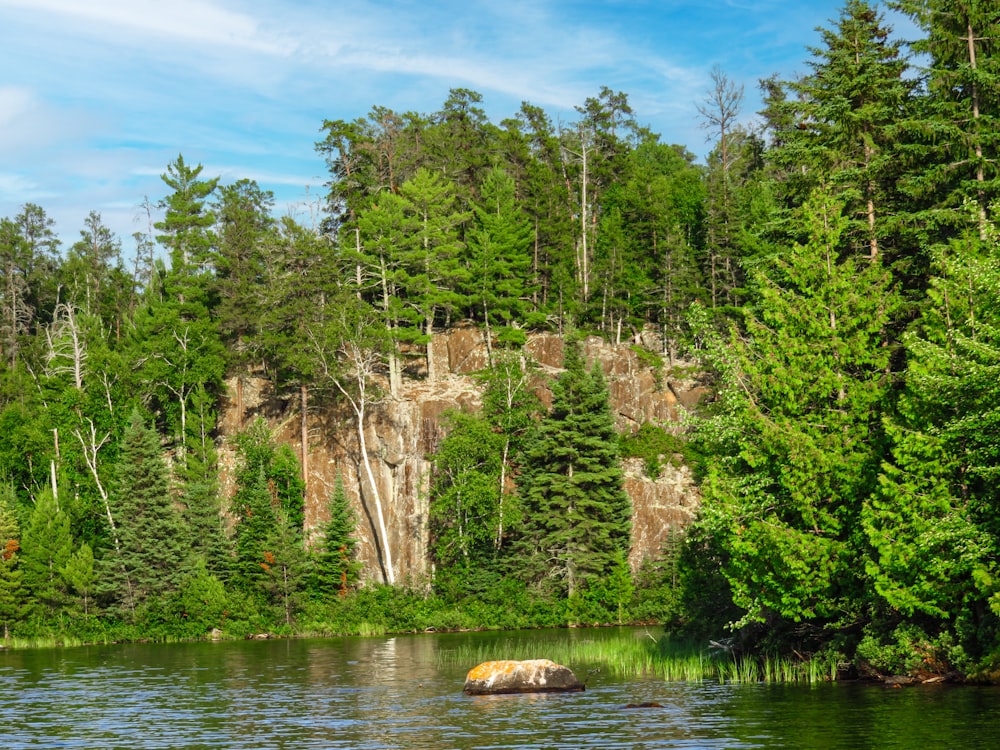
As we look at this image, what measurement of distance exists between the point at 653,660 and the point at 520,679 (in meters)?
10.0

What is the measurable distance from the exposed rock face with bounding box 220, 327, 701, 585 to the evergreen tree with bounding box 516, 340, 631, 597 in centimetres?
275

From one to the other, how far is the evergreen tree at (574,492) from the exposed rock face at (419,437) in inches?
108

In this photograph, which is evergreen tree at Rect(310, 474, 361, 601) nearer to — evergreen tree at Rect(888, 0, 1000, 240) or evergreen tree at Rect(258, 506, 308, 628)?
evergreen tree at Rect(258, 506, 308, 628)

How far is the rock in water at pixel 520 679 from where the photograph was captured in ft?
108

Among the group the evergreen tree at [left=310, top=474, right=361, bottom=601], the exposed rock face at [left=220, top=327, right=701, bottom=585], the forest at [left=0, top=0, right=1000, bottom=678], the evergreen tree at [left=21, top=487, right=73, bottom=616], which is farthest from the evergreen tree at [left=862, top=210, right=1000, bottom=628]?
the evergreen tree at [left=21, top=487, right=73, bottom=616]

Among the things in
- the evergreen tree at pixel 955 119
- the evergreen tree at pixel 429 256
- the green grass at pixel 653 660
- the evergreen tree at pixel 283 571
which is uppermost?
the evergreen tree at pixel 429 256

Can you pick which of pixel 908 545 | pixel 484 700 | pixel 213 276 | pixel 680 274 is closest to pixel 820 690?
pixel 908 545

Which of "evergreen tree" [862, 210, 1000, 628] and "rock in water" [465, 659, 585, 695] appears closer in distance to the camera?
"evergreen tree" [862, 210, 1000, 628]

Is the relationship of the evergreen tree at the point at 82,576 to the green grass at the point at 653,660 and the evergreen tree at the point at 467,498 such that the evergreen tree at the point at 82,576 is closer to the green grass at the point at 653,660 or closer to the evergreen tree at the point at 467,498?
the evergreen tree at the point at 467,498

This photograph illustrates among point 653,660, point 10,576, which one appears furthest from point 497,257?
point 653,660

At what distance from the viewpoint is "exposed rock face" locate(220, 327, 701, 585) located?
73625 millimetres

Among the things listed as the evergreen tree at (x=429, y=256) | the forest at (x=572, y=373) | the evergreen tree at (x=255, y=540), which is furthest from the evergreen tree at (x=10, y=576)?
the evergreen tree at (x=429, y=256)

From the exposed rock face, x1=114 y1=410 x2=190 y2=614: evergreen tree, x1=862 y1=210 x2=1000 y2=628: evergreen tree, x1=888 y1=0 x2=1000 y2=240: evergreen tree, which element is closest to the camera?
x1=862 y1=210 x2=1000 y2=628: evergreen tree

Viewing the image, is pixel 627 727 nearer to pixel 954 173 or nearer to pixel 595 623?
pixel 954 173
